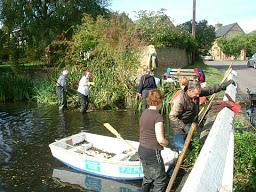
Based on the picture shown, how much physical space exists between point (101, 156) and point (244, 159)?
4297 mm

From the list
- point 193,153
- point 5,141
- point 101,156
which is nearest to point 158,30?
point 5,141

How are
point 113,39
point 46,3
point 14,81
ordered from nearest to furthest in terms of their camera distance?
1. point 113,39
2. point 14,81
3. point 46,3

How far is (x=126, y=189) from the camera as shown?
8.66 m

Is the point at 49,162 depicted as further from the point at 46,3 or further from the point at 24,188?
the point at 46,3

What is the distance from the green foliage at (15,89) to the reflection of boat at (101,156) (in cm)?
1340

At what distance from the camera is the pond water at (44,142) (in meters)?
8.95

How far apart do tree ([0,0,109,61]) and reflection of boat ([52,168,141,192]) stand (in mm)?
18330

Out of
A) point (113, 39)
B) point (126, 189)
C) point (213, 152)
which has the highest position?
point (113, 39)

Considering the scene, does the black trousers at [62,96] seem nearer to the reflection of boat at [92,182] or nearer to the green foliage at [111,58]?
the green foliage at [111,58]

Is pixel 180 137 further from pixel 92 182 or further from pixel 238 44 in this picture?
pixel 238 44

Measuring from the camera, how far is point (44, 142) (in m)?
12.7

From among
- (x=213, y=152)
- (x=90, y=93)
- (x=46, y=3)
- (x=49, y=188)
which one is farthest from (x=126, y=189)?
(x=46, y=3)

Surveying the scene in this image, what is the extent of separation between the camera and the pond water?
8.95 m

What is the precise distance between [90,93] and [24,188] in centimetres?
1085
